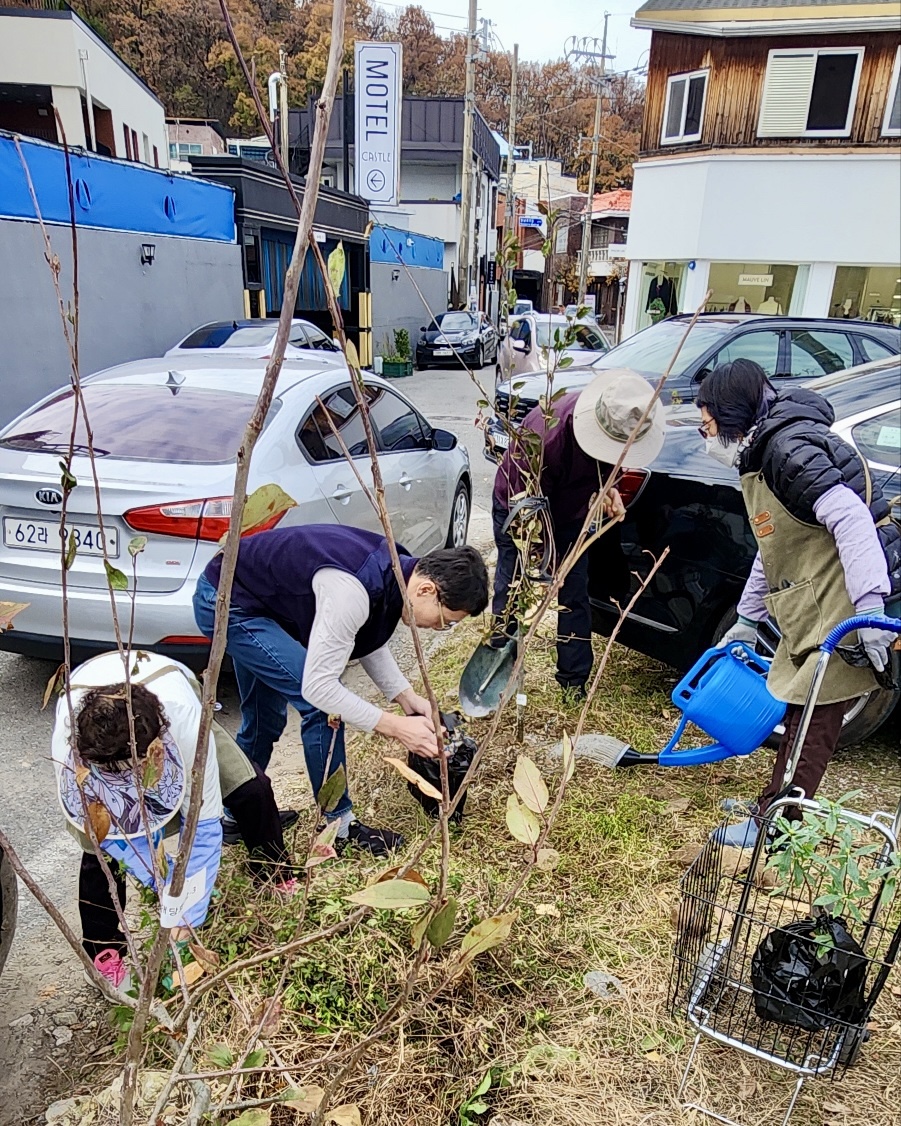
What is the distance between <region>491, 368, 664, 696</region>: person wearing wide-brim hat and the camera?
3268 millimetres

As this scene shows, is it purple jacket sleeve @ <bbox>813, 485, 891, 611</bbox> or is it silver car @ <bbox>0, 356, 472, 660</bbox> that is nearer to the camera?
purple jacket sleeve @ <bbox>813, 485, 891, 611</bbox>

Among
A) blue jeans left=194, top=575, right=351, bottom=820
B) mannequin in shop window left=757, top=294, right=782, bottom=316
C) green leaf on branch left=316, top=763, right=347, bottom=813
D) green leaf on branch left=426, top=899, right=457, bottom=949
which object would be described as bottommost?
blue jeans left=194, top=575, right=351, bottom=820

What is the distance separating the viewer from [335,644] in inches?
92.4

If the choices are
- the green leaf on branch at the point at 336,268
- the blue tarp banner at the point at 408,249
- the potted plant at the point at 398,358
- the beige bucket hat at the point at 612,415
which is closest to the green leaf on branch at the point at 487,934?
the green leaf on branch at the point at 336,268

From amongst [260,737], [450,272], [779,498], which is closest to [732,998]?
[779,498]

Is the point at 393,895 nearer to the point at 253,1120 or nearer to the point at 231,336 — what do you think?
the point at 253,1120

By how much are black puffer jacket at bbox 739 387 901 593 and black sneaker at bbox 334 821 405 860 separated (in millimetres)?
1715

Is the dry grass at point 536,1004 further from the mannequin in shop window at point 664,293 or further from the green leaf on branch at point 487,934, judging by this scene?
the mannequin in shop window at point 664,293

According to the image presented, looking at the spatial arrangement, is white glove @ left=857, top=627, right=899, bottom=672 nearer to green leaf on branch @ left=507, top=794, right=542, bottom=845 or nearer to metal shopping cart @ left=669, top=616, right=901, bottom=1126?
metal shopping cart @ left=669, top=616, right=901, bottom=1126

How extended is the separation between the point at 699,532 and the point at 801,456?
1.04 metres

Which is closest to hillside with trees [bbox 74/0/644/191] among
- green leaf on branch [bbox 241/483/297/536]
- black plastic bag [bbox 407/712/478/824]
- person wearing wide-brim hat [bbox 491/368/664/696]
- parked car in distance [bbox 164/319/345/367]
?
green leaf on branch [bbox 241/483/297/536]

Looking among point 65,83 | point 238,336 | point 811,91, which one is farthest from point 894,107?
point 65,83

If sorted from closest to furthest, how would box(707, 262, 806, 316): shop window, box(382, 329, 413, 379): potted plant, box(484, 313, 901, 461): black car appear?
box(484, 313, 901, 461): black car < box(707, 262, 806, 316): shop window < box(382, 329, 413, 379): potted plant

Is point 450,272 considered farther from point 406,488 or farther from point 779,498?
point 779,498
